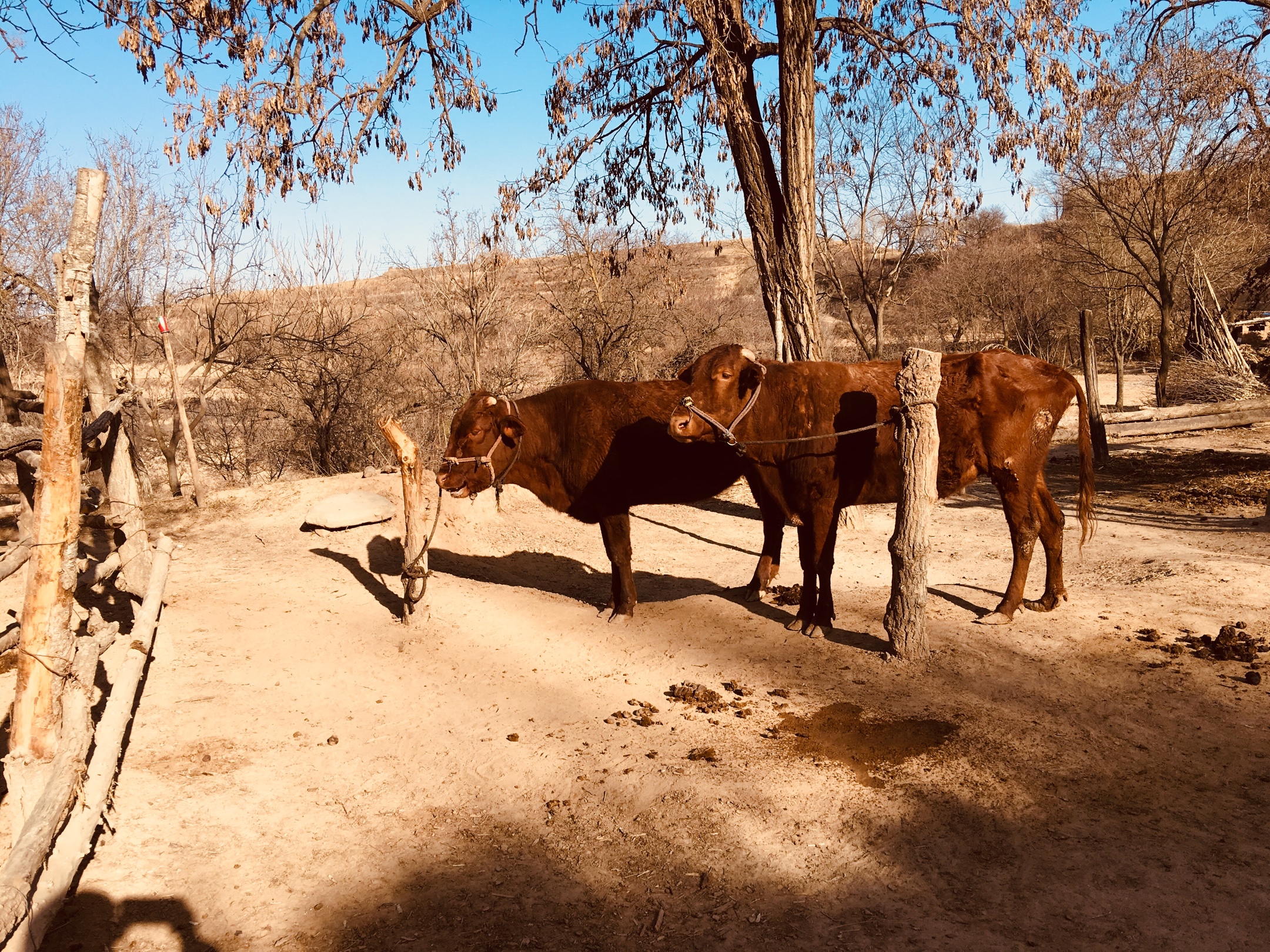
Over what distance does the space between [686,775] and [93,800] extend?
3057 millimetres

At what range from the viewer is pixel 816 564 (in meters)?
6.88

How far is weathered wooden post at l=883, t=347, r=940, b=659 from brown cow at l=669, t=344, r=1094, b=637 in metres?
0.72

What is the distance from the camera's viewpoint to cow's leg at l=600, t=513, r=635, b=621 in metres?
7.66

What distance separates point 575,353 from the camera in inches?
856

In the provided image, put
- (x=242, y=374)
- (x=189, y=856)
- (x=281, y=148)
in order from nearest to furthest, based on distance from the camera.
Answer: (x=189, y=856) → (x=281, y=148) → (x=242, y=374)

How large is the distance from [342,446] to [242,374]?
107 inches

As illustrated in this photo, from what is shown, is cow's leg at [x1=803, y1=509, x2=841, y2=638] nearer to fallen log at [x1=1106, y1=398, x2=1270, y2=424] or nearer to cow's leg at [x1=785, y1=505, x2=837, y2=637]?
cow's leg at [x1=785, y1=505, x2=837, y2=637]

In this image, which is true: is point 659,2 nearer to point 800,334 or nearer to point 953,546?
point 800,334

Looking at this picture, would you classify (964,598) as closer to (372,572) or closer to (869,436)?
(869,436)

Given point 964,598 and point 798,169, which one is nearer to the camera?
point 964,598

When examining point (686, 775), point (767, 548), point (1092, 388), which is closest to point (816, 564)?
point (767, 548)

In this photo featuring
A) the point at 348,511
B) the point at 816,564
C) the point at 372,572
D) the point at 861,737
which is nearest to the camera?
the point at 861,737

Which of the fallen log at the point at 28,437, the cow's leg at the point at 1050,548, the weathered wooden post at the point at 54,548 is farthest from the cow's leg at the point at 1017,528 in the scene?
the fallen log at the point at 28,437

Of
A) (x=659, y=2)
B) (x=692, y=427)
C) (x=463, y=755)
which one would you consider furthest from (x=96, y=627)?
(x=659, y=2)
